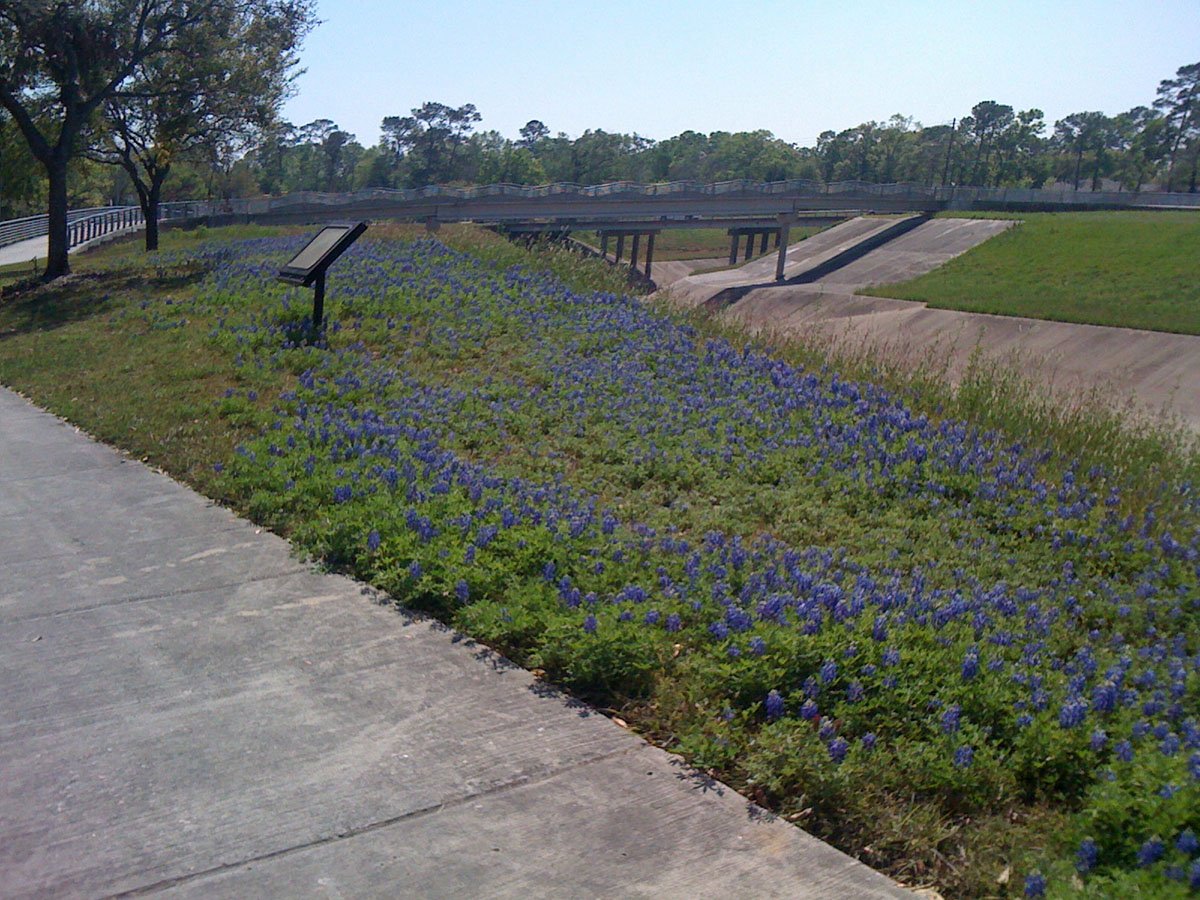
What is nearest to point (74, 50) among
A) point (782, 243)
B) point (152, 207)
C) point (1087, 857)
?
point (152, 207)

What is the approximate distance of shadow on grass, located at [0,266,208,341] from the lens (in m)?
17.1

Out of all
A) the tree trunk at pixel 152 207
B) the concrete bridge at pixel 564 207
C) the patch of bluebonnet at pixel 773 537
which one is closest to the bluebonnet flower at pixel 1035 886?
the patch of bluebonnet at pixel 773 537

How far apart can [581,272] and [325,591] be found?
11.6 meters

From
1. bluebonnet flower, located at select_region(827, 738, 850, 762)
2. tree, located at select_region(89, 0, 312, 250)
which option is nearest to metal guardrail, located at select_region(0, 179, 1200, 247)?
tree, located at select_region(89, 0, 312, 250)

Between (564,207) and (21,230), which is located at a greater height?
(564,207)

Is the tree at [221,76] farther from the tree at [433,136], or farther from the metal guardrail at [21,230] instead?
the tree at [433,136]

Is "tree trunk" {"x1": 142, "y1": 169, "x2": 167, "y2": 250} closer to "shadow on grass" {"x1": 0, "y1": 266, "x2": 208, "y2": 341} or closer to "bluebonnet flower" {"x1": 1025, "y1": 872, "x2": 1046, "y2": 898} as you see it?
"shadow on grass" {"x1": 0, "y1": 266, "x2": 208, "y2": 341}

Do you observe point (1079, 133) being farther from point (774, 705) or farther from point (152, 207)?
point (774, 705)

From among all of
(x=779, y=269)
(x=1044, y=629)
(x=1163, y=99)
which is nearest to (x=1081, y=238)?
(x=779, y=269)

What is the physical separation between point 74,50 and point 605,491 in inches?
811

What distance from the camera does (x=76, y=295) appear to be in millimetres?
19656

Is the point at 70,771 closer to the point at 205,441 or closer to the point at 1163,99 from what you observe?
the point at 205,441

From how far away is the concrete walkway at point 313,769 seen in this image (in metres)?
3.60

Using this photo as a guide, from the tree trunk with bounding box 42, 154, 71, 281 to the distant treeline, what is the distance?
6346cm
